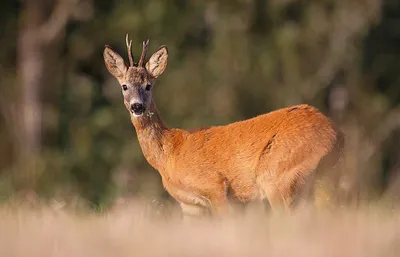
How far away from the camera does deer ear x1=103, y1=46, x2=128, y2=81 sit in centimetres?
902

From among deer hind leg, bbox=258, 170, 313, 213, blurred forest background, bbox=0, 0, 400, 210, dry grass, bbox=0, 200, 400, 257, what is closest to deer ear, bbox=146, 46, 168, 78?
deer hind leg, bbox=258, 170, 313, 213

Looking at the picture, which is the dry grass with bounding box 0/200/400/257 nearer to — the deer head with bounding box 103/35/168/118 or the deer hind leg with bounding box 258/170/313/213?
the deer hind leg with bounding box 258/170/313/213

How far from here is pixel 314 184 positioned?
7.79 metres

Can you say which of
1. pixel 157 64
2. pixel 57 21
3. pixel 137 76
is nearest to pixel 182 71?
pixel 57 21

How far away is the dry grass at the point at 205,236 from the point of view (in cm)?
554

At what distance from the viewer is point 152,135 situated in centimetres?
879

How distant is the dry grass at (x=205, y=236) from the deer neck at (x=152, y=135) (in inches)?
75.3

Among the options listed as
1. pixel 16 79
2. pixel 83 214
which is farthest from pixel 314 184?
pixel 16 79

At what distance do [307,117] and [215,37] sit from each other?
13317 mm

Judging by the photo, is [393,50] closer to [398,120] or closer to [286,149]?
[398,120]

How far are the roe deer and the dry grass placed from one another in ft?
3.51

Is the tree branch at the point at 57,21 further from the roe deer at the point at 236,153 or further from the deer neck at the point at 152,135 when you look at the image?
the deer neck at the point at 152,135

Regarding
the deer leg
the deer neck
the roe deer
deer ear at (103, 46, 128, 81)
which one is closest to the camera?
the roe deer

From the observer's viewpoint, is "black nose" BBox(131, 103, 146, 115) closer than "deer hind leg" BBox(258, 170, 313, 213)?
No
